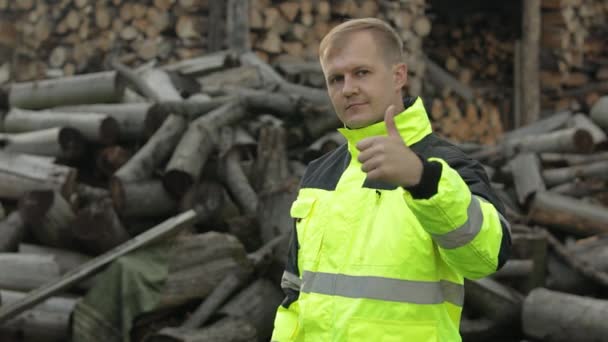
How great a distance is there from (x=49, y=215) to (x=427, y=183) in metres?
4.08

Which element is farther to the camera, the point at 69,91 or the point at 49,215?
the point at 69,91

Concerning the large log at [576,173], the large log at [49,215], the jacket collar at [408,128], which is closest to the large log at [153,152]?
the large log at [49,215]

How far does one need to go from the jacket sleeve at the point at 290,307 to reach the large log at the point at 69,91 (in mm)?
4976

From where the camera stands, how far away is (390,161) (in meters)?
1.51

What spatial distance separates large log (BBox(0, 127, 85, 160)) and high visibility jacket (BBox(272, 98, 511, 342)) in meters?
4.43

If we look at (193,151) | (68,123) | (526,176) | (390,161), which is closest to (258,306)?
(193,151)

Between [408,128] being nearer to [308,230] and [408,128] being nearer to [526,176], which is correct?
[308,230]

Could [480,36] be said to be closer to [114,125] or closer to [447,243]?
[114,125]

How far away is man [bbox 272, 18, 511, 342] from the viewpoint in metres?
1.67

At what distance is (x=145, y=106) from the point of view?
6316 millimetres

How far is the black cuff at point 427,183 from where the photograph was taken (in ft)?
5.08

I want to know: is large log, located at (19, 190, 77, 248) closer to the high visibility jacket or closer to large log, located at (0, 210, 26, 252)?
large log, located at (0, 210, 26, 252)

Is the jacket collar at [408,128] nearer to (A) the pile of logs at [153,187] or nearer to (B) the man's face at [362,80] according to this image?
(B) the man's face at [362,80]

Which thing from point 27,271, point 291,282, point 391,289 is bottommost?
point 27,271
